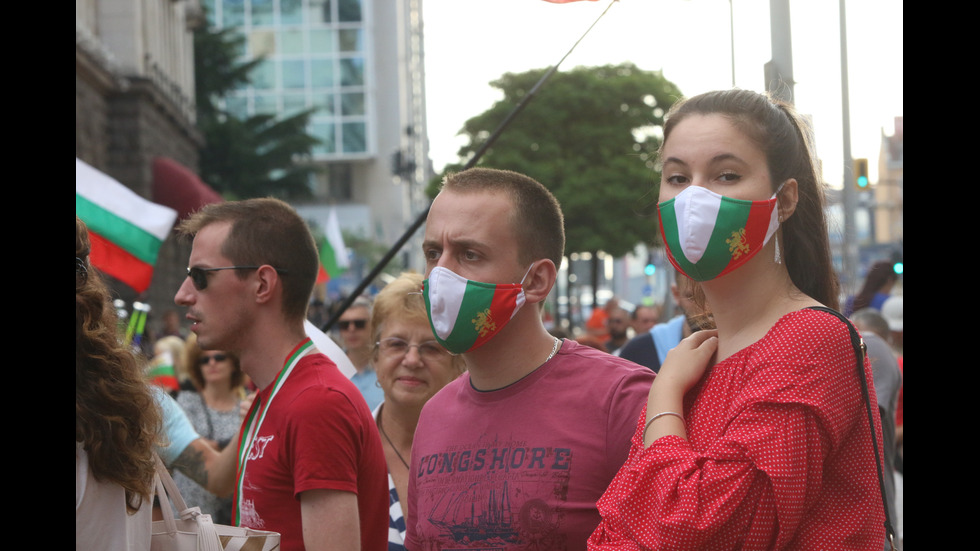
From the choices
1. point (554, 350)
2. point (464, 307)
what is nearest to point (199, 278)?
point (464, 307)

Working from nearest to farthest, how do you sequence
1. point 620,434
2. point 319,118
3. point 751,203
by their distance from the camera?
point 751,203 < point 620,434 < point 319,118

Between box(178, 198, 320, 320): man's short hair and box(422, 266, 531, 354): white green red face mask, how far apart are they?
1.06 meters

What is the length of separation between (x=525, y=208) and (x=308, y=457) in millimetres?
978

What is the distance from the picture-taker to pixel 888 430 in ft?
15.5

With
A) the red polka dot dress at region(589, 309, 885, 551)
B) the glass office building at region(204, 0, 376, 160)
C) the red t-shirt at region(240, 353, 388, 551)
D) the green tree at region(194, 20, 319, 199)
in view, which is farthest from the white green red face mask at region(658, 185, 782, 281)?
the glass office building at region(204, 0, 376, 160)

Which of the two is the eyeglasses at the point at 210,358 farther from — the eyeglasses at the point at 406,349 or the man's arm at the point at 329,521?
the man's arm at the point at 329,521

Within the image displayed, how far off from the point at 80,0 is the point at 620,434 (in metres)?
23.4

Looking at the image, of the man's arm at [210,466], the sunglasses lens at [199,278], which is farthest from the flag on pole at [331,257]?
the sunglasses lens at [199,278]

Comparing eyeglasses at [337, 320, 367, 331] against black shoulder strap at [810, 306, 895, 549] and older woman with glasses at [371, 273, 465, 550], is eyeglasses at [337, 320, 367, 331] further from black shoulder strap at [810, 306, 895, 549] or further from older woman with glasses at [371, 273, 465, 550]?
black shoulder strap at [810, 306, 895, 549]

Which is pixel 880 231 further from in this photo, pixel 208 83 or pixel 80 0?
Answer: pixel 80 0

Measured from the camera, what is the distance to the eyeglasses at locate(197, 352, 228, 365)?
23.5ft

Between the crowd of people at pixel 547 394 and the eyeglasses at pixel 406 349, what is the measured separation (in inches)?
24.7
